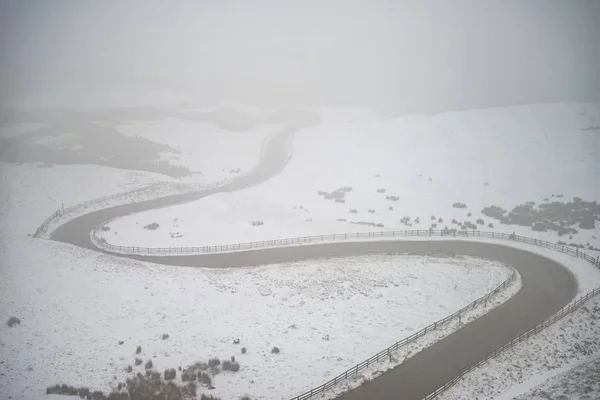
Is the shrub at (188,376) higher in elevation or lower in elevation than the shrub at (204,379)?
higher

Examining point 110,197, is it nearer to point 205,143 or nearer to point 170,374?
point 170,374

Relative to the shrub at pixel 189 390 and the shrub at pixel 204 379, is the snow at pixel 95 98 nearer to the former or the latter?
the shrub at pixel 204 379

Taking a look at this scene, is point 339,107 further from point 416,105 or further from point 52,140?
point 52,140

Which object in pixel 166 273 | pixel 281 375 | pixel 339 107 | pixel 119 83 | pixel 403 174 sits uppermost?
pixel 119 83

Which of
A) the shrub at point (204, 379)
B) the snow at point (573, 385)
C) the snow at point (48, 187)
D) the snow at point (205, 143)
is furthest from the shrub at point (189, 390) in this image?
the snow at point (205, 143)

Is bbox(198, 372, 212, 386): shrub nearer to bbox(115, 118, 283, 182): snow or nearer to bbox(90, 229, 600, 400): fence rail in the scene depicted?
bbox(90, 229, 600, 400): fence rail

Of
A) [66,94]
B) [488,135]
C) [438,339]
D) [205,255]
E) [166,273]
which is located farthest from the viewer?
[66,94]

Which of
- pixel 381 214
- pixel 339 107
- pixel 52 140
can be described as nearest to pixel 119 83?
pixel 52 140

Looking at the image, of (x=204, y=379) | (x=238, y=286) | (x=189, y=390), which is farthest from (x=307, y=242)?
(x=189, y=390)
